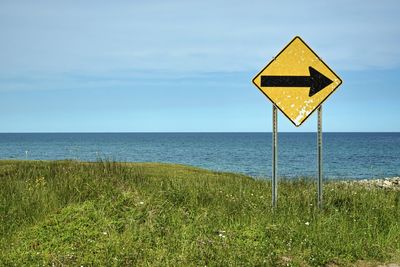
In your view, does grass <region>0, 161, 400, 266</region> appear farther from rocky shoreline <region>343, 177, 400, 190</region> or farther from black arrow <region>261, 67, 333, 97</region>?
rocky shoreline <region>343, 177, 400, 190</region>

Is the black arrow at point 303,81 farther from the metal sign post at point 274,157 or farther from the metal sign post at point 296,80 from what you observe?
the metal sign post at point 274,157

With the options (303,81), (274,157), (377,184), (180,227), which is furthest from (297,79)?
(377,184)

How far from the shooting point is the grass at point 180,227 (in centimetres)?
761

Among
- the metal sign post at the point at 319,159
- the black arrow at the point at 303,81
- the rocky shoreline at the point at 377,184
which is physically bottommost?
the rocky shoreline at the point at 377,184

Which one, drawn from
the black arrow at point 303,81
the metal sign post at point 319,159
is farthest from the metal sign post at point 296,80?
the metal sign post at point 319,159

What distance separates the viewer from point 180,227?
8852 millimetres

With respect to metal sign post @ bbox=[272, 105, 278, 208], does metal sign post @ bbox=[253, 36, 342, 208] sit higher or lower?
higher

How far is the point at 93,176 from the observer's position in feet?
38.6

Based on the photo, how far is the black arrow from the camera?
10195mm

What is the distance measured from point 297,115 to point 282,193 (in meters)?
2.98

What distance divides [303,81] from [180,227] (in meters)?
4.07

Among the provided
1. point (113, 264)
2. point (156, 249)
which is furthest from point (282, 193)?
point (113, 264)

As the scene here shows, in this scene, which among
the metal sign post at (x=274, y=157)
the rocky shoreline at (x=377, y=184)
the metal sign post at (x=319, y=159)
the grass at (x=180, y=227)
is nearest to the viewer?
the grass at (x=180, y=227)

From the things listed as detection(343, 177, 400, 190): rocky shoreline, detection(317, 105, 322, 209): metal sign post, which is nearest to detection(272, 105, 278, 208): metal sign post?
detection(317, 105, 322, 209): metal sign post
